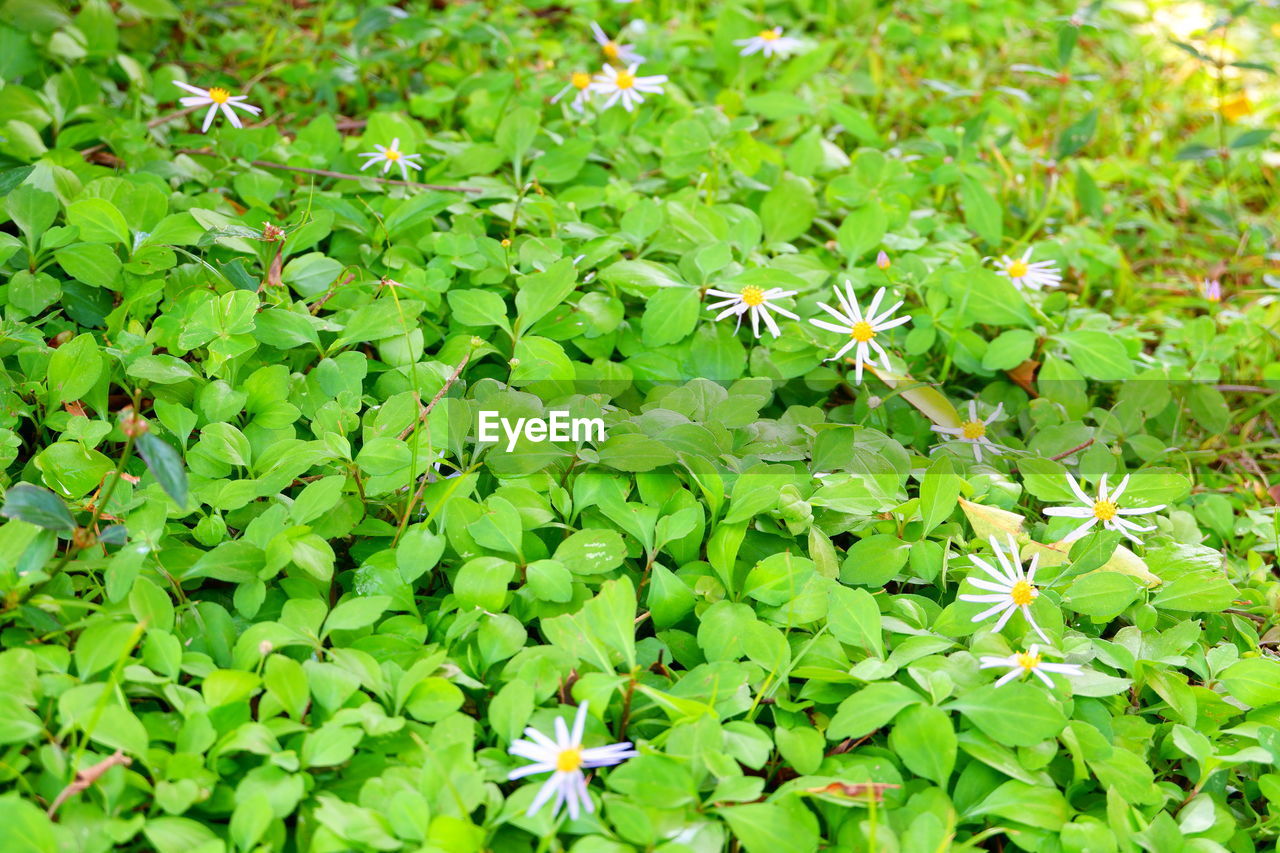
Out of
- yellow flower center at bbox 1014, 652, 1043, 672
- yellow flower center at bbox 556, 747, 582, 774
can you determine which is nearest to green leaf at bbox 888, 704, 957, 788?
yellow flower center at bbox 1014, 652, 1043, 672

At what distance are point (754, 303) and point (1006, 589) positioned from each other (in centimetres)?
62

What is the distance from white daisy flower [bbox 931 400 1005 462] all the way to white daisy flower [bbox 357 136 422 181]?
107 centimetres

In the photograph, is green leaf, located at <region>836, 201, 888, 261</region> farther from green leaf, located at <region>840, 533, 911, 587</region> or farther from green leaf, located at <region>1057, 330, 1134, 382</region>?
green leaf, located at <region>840, 533, 911, 587</region>

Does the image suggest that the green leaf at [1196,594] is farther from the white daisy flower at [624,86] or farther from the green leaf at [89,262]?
the green leaf at [89,262]

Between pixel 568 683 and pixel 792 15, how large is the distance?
230 centimetres

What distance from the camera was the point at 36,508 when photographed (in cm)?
108

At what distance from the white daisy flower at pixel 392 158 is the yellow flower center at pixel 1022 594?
1263 mm

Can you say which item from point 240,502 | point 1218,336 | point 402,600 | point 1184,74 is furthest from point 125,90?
point 1184,74

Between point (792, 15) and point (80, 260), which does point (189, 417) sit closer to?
point (80, 260)

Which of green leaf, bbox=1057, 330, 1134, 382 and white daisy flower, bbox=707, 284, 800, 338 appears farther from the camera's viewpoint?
green leaf, bbox=1057, 330, 1134, 382

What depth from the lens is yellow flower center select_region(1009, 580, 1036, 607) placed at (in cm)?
129

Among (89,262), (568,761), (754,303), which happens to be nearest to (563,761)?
(568,761)

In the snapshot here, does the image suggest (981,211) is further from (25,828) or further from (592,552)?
(25,828)

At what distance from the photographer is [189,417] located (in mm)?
1368
